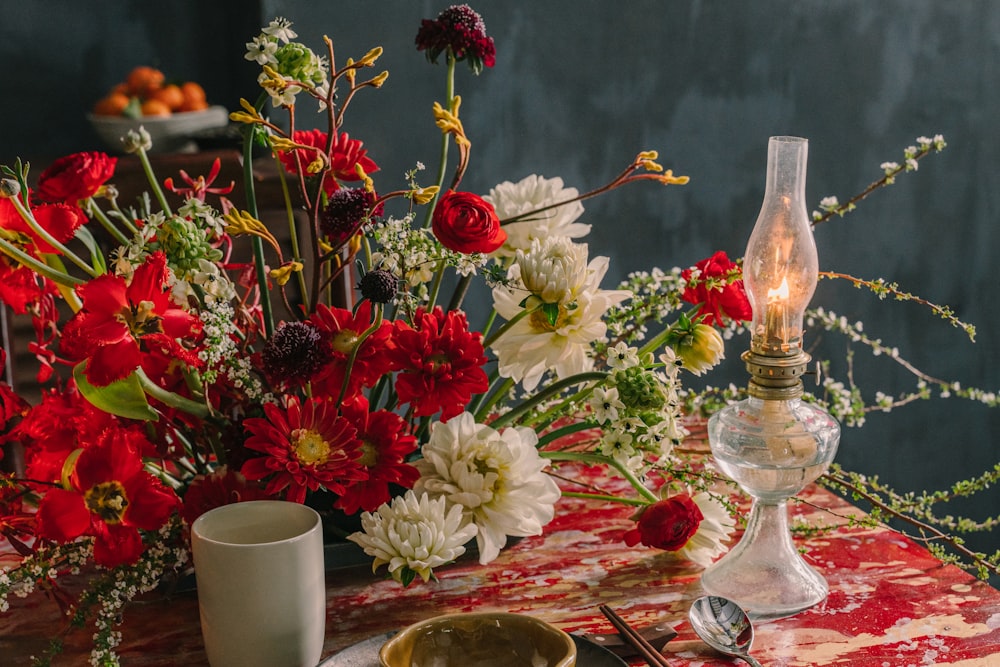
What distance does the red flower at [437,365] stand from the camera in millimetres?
812

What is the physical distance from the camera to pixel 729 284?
933 mm

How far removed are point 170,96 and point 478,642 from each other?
5.74 ft

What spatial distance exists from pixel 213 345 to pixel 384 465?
0.57ft

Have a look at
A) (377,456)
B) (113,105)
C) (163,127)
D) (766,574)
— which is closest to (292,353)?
(377,456)

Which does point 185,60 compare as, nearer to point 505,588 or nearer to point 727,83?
point 727,83

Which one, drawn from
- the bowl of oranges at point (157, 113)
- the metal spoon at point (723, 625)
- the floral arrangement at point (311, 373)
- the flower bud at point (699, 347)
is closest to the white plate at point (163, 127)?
the bowl of oranges at point (157, 113)

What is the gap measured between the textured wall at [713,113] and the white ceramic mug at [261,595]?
4.15ft

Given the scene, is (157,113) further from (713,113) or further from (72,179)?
(72,179)

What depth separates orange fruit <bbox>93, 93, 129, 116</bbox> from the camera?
2150 millimetres

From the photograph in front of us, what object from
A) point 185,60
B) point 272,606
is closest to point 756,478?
point 272,606

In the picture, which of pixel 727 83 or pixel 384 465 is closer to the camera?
pixel 384 465

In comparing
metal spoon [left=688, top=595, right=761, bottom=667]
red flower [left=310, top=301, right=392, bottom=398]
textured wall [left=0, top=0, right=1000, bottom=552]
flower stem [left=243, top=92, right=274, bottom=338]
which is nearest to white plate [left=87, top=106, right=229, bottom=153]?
textured wall [left=0, top=0, right=1000, bottom=552]

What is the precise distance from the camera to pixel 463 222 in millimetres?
814

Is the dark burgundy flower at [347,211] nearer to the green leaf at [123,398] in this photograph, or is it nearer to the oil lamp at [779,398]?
the green leaf at [123,398]
